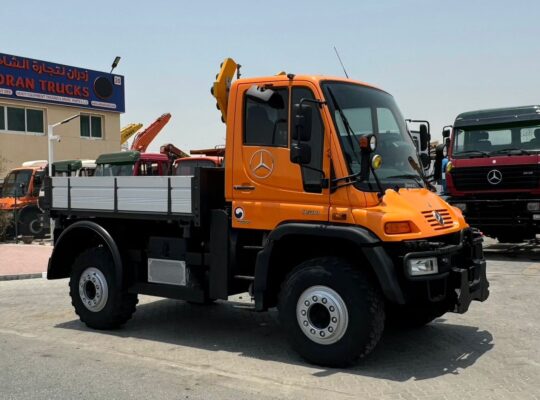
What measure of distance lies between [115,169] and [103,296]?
11.0 m

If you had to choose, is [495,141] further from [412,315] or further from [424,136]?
[412,315]

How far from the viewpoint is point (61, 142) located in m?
31.6

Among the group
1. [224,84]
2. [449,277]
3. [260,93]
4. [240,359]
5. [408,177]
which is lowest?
[240,359]

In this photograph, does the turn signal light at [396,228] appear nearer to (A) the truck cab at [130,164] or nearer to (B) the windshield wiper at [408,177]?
(B) the windshield wiper at [408,177]

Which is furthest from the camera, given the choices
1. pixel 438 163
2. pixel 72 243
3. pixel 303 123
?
pixel 72 243

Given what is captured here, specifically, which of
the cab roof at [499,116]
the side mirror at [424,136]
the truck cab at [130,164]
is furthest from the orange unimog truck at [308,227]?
the truck cab at [130,164]

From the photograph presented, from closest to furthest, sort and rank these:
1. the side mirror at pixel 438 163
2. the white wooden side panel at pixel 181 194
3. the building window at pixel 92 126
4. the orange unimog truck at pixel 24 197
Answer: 1. the white wooden side panel at pixel 181 194
2. the side mirror at pixel 438 163
3. the orange unimog truck at pixel 24 197
4. the building window at pixel 92 126

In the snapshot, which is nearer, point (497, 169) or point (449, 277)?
point (449, 277)

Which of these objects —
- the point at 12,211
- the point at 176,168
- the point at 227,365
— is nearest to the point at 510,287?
the point at 227,365

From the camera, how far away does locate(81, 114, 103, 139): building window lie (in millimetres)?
33166

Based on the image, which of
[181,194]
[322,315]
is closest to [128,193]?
[181,194]

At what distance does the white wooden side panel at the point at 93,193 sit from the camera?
23.1 ft

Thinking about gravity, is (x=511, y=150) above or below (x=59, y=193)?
above

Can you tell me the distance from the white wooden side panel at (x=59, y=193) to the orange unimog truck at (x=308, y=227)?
755 mm
